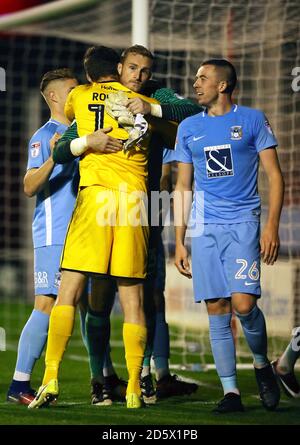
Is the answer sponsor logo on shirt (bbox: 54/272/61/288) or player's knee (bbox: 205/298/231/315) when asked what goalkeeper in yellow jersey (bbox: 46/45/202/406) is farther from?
player's knee (bbox: 205/298/231/315)

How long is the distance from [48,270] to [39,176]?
0.57m

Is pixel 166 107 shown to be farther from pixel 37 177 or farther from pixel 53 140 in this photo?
pixel 37 177

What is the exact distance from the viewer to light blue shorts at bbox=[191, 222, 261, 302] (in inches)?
Answer: 243

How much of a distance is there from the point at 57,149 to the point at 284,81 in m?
6.40

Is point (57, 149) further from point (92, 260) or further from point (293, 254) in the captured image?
point (293, 254)

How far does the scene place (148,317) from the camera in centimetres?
687

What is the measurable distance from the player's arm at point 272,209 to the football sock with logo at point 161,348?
52.8 inches

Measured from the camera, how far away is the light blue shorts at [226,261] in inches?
243

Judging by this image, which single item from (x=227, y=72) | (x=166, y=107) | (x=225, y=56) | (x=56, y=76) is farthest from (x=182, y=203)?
(x=225, y=56)

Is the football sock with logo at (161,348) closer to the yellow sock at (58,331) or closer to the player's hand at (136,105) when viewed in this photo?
the yellow sock at (58,331)

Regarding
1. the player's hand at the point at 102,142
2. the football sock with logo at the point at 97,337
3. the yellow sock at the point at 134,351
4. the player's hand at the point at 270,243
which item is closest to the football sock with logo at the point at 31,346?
the football sock with logo at the point at 97,337

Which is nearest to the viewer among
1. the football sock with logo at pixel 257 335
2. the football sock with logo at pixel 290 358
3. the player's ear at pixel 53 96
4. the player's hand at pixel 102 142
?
the player's hand at pixel 102 142

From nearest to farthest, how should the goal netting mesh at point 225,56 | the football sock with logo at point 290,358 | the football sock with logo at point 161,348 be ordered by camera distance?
the football sock with logo at point 290,358 < the football sock with logo at point 161,348 < the goal netting mesh at point 225,56
